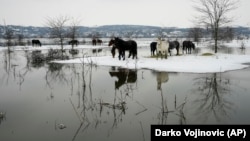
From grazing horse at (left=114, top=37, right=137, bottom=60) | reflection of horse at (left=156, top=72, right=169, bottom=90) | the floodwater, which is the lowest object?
the floodwater

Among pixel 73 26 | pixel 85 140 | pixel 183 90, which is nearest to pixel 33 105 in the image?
pixel 85 140

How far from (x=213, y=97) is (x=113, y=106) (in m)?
3.66

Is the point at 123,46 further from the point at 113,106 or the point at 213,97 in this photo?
the point at 113,106

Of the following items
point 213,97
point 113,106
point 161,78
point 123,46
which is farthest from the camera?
point 123,46

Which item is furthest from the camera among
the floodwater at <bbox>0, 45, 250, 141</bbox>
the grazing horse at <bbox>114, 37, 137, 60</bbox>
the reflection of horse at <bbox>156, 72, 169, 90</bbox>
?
the grazing horse at <bbox>114, 37, 137, 60</bbox>

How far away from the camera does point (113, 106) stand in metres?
7.96

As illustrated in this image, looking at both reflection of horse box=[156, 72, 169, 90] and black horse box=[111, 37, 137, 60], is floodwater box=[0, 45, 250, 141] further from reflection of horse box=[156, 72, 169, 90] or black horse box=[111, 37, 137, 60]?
black horse box=[111, 37, 137, 60]

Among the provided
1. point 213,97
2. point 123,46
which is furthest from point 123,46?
point 213,97

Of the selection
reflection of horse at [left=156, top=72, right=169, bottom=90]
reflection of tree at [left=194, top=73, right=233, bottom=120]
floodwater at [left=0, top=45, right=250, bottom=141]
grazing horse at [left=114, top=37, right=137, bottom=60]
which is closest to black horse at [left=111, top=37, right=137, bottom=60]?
grazing horse at [left=114, top=37, right=137, bottom=60]

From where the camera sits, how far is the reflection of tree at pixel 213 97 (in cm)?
753

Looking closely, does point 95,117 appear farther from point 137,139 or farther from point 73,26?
point 73,26

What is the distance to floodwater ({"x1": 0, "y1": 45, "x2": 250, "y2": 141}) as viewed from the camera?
6348 millimetres

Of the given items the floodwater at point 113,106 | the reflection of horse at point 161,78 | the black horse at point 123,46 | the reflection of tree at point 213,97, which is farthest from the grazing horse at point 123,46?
the reflection of tree at point 213,97

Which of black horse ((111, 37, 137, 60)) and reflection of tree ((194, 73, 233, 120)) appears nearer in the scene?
reflection of tree ((194, 73, 233, 120))
